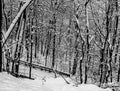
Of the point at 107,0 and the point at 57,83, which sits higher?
the point at 107,0

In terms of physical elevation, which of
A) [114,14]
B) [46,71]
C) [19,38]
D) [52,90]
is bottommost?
[46,71]

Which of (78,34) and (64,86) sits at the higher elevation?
(78,34)

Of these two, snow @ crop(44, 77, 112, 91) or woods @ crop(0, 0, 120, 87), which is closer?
snow @ crop(44, 77, 112, 91)

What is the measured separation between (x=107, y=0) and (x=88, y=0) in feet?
6.77

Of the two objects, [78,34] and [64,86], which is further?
[78,34]

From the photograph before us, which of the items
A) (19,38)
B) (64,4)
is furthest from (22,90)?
(64,4)

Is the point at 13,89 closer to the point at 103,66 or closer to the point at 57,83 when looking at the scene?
the point at 57,83

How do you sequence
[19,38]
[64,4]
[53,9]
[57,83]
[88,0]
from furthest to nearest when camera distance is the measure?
1. [64,4]
2. [53,9]
3. [88,0]
4. [19,38]
5. [57,83]

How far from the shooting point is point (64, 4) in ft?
105

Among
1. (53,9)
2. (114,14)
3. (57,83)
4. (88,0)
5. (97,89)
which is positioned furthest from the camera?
(53,9)

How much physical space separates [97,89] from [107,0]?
13.3 m

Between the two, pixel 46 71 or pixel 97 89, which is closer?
pixel 97 89

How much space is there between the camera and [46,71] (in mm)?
27562

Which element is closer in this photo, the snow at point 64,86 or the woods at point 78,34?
the snow at point 64,86
